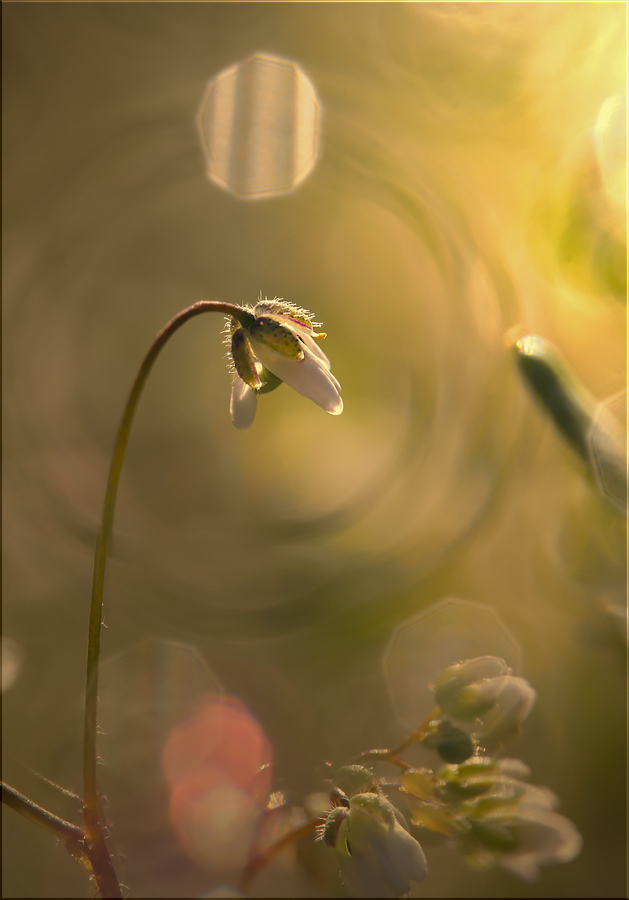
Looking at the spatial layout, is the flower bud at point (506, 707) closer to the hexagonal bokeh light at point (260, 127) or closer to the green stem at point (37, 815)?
the green stem at point (37, 815)

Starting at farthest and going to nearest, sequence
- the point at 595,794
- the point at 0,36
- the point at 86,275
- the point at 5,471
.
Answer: the point at 86,275
the point at 5,471
the point at 0,36
the point at 595,794

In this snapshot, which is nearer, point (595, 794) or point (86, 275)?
point (595, 794)

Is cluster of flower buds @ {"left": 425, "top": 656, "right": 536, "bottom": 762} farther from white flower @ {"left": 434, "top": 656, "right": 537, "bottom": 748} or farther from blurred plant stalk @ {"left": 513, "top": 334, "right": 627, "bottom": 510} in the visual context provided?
blurred plant stalk @ {"left": 513, "top": 334, "right": 627, "bottom": 510}

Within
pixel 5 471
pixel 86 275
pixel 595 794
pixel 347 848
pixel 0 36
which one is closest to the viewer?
pixel 347 848

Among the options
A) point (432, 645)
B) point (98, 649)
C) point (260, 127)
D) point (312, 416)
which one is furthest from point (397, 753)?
point (260, 127)

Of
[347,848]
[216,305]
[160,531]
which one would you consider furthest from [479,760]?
[160,531]

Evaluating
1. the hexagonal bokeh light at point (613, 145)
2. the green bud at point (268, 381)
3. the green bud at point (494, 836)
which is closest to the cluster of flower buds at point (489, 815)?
the green bud at point (494, 836)

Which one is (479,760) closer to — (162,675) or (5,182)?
(162,675)
